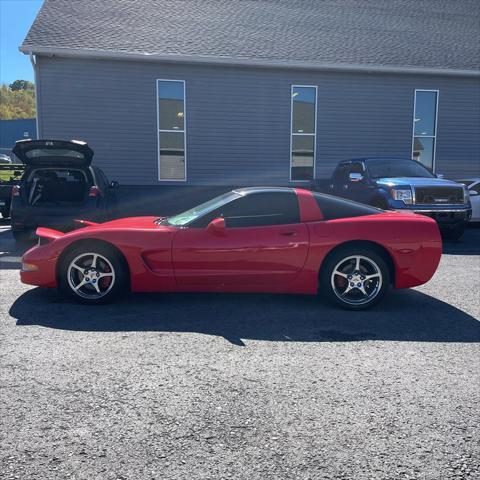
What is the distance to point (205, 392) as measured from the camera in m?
3.22

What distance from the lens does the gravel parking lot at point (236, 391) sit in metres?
2.50

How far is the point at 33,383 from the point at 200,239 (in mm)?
2206

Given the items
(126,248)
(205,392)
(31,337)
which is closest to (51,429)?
(205,392)

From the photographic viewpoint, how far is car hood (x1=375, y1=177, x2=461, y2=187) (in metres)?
9.67

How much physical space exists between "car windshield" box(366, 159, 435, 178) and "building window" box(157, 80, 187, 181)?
555 centimetres

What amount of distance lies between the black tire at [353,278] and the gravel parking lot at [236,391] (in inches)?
6.6

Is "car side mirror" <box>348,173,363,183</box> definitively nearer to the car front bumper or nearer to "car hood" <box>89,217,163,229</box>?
the car front bumper

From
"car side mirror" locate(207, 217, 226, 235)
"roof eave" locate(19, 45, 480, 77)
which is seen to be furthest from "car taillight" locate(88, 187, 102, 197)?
"roof eave" locate(19, 45, 480, 77)

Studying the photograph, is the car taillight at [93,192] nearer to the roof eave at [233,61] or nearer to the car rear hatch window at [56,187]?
the car rear hatch window at [56,187]

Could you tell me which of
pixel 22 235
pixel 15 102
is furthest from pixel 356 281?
pixel 15 102

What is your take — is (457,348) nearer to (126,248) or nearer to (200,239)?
(200,239)

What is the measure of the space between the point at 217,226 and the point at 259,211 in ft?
1.91

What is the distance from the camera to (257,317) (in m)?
4.86

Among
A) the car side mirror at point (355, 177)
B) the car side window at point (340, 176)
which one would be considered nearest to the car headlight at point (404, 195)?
the car side mirror at point (355, 177)
